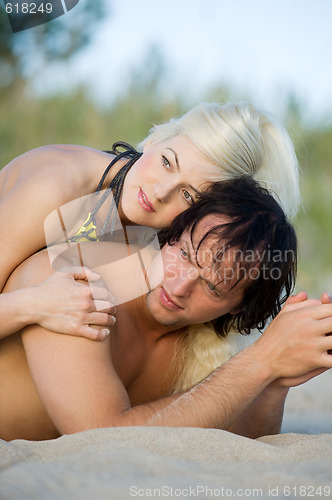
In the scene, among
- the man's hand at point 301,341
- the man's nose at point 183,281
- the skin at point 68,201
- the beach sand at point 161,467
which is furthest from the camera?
the man's nose at point 183,281

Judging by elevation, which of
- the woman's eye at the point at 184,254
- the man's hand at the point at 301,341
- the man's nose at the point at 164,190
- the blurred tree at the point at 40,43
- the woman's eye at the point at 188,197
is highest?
the blurred tree at the point at 40,43

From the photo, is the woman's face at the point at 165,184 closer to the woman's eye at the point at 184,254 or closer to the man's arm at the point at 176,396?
the woman's eye at the point at 184,254

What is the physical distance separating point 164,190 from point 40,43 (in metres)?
6.75

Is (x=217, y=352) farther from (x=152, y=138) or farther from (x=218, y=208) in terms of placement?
(x=152, y=138)

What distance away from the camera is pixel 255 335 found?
3350 mm

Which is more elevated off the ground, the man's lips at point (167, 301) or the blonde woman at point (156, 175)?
the blonde woman at point (156, 175)

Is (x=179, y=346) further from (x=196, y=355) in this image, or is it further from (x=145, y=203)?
(x=145, y=203)

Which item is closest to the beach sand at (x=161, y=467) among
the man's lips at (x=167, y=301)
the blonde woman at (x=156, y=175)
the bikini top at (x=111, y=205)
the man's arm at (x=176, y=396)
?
the man's arm at (x=176, y=396)

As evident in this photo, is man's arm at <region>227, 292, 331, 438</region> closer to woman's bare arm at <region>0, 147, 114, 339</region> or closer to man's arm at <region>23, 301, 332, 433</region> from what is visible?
man's arm at <region>23, 301, 332, 433</region>

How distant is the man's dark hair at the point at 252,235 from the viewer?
256cm

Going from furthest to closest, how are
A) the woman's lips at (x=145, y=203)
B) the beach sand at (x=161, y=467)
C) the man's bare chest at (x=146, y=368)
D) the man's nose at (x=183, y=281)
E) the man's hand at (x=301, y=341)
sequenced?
the woman's lips at (x=145, y=203)
the man's bare chest at (x=146, y=368)
the man's nose at (x=183, y=281)
the man's hand at (x=301, y=341)
the beach sand at (x=161, y=467)

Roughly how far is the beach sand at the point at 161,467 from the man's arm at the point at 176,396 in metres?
0.12

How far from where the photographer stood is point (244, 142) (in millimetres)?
3043

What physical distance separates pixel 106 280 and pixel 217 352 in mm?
806
